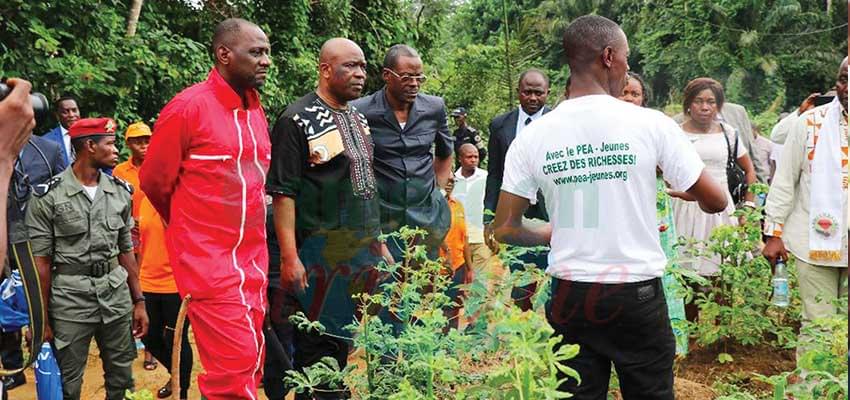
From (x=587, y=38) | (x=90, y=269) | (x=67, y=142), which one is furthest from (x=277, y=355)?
(x=67, y=142)

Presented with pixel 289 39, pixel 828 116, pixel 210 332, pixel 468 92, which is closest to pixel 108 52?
pixel 289 39

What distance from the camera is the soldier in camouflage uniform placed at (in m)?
3.94

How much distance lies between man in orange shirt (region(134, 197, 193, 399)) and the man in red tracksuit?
1.35 m

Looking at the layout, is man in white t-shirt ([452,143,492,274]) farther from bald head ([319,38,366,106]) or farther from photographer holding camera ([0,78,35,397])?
photographer holding camera ([0,78,35,397])

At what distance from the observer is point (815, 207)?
163 inches

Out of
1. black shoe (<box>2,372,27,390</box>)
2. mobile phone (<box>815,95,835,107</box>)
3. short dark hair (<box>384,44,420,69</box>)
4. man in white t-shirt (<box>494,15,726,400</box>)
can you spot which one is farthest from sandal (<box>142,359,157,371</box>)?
mobile phone (<box>815,95,835,107</box>)

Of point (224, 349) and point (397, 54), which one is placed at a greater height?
point (397, 54)

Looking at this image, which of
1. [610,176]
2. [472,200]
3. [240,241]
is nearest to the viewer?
[610,176]

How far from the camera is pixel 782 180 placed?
4309mm

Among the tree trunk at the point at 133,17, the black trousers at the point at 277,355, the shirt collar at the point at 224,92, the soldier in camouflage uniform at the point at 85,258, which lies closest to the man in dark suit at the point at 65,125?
the soldier in camouflage uniform at the point at 85,258

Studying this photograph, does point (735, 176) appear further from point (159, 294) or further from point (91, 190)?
point (91, 190)

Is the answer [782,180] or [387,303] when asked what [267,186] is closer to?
[387,303]

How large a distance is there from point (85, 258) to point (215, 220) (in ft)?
3.50

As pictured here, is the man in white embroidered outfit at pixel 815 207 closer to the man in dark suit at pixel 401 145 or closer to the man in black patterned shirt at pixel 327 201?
the man in dark suit at pixel 401 145
